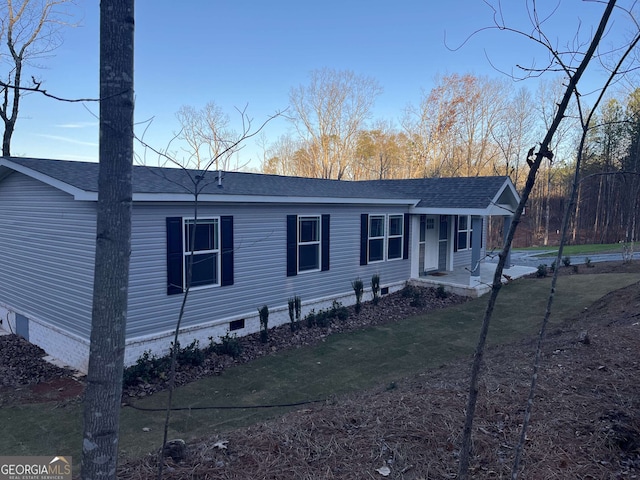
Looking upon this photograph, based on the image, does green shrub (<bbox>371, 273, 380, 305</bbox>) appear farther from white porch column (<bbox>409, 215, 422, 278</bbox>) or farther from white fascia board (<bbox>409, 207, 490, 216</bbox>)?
white fascia board (<bbox>409, 207, 490, 216</bbox>)

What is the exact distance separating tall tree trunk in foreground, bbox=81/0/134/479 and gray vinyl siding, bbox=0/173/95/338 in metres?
5.56

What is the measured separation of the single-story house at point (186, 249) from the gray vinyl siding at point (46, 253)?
0.03 meters

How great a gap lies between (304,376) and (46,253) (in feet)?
17.3

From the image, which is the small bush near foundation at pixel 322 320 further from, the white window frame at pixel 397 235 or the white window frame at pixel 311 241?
the white window frame at pixel 397 235

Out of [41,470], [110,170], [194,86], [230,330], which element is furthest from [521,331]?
[110,170]

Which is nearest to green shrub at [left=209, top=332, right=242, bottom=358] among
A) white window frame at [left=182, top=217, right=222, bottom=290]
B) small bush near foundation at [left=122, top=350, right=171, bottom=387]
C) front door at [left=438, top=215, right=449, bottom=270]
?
small bush near foundation at [left=122, top=350, right=171, bottom=387]

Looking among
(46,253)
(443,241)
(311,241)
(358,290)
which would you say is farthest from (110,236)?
(443,241)

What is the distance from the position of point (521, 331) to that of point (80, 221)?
875 cm

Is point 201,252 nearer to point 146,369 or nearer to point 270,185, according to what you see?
point 146,369

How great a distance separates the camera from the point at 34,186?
808 centimetres

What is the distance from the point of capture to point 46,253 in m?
7.93

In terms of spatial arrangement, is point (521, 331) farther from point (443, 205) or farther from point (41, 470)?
point (41, 470)

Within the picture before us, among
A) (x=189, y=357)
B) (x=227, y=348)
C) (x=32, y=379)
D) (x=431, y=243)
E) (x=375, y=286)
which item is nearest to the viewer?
(x=32, y=379)

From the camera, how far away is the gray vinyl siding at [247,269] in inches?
277
